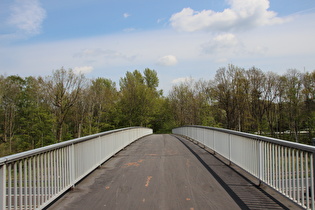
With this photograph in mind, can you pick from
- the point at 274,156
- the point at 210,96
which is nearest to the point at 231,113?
the point at 210,96

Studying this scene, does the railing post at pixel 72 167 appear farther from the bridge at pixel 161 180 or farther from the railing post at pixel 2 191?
the railing post at pixel 2 191

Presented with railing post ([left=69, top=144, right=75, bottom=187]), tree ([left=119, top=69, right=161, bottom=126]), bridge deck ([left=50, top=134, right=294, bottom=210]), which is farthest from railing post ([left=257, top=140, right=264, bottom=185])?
tree ([left=119, top=69, right=161, bottom=126])

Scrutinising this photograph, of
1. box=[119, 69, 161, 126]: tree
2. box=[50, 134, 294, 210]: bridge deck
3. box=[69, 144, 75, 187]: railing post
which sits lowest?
box=[50, 134, 294, 210]: bridge deck

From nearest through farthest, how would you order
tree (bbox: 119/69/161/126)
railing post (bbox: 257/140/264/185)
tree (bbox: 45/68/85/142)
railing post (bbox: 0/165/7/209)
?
1. railing post (bbox: 0/165/7/209)
2. railing post (bbox: 257/140/264/185)
3. tree (bbox: 45/68/85/142)
4. tree (bbox: 119/69/161/126)

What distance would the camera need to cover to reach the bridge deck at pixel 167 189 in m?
4.21

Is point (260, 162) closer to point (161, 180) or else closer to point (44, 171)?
point (161, 180)

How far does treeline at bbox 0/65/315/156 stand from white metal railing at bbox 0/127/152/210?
92.9ft

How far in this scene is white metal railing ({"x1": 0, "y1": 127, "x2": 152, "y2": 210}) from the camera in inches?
125

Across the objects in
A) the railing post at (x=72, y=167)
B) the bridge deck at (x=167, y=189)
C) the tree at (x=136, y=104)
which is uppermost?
the tree at (x=136, y=104)

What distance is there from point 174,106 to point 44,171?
1931 inches

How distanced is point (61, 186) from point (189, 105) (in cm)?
4362

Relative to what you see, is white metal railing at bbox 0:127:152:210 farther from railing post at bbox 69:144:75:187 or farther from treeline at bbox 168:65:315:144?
treeline at bbox 168:65:315:144

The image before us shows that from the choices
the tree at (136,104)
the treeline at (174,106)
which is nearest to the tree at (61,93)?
the treeline at (174,106)

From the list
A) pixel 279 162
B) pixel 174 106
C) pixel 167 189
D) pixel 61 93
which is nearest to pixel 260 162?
pixel 279 162
